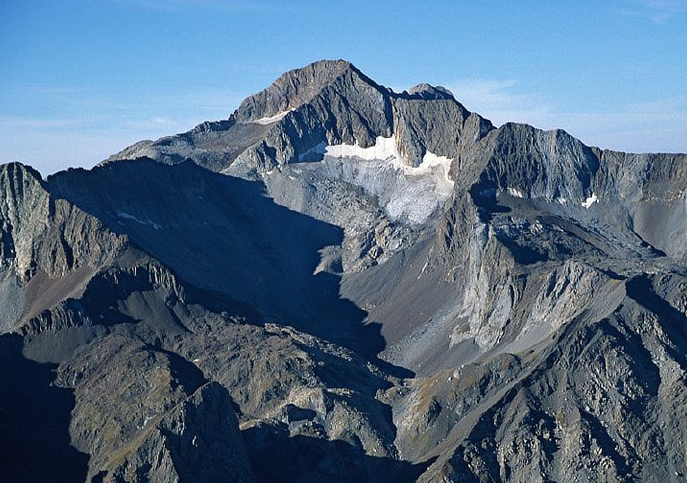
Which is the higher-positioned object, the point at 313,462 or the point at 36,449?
the point at 36,449

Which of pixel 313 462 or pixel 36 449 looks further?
pixel 36 449

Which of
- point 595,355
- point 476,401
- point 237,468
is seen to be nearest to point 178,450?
point 237,468

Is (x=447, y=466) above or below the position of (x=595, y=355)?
below

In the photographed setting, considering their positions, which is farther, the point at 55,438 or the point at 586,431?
the point at 55,438

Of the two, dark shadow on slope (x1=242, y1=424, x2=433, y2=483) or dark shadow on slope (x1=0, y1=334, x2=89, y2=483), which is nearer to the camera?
dark shadow on slope (x1=242, y1=424, x2=433, y2=483)

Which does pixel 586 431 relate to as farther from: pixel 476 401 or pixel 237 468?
pixel 237 468

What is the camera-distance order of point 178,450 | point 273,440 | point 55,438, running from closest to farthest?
point 178,450 < point 273,440 < point 55,438

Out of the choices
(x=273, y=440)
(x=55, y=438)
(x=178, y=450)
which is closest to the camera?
(x=178, y=450)

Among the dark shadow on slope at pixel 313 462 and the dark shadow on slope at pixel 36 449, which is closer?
the dark shadow on slope at pixel 313 462
